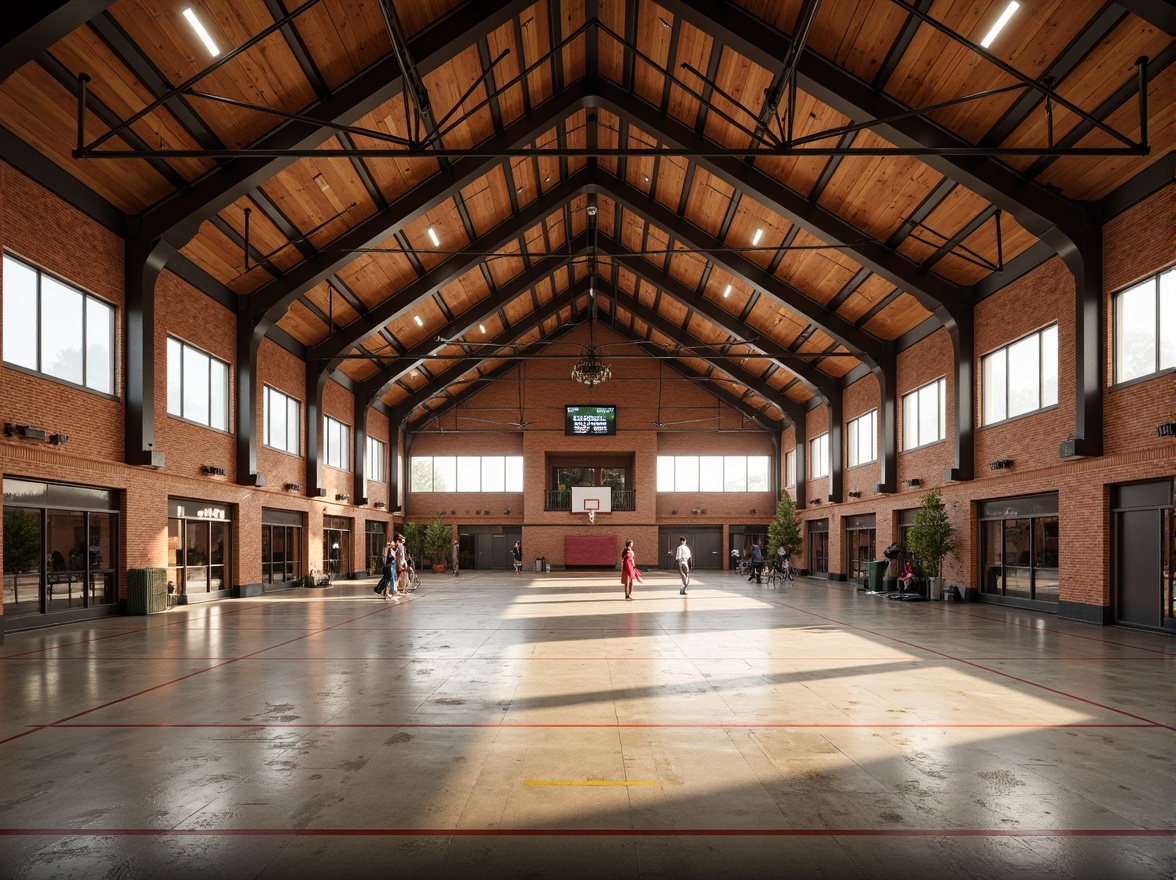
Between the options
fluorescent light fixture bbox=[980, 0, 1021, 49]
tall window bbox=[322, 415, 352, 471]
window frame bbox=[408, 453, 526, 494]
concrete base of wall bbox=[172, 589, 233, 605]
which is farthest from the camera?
window frame bbox=[408, 453, 526, 494]

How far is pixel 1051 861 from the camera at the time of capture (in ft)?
13.1

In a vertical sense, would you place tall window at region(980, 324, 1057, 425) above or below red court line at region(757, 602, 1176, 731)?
above

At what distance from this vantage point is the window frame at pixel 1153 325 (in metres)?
12.9

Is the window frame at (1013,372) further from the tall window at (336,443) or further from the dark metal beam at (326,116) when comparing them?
the tall window at (336,443)

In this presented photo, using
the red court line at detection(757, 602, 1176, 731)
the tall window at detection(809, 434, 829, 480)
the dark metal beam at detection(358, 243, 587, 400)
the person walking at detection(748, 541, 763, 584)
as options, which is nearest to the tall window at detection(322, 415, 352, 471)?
the dark metal beam at detection(358, 243, 587, 400)

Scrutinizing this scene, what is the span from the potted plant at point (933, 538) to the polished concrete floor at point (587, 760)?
A: 8.57 metres

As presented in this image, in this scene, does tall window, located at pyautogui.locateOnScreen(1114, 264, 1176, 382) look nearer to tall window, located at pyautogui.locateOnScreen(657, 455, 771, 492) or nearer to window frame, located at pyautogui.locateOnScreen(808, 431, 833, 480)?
window frame, located at pyautogui.locateOnScreen(808, 431, 833, 480)

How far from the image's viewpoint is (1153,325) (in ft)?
43.7

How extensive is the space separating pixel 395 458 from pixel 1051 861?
35595mm

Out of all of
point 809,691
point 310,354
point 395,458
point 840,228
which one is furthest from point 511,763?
point 395,458

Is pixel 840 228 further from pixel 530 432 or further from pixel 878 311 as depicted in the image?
pixel 530 432

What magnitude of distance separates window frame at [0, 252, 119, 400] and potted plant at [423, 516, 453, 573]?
23.0 m

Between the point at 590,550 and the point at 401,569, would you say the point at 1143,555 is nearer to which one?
the point at 401,569

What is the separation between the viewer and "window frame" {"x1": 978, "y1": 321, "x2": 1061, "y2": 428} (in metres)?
16.3
